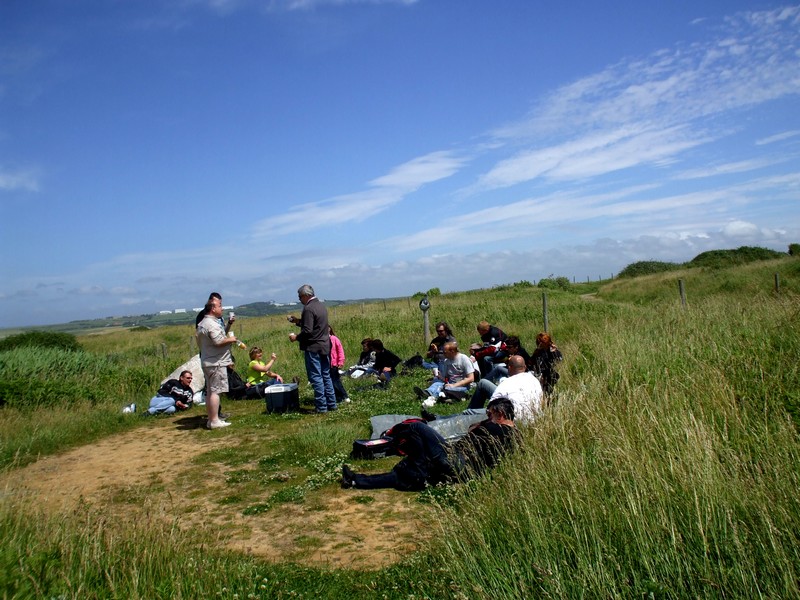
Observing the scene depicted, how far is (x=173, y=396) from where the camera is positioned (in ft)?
33.9

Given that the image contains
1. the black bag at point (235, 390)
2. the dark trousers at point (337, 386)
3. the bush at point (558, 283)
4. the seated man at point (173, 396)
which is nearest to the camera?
the dark trousers at point (337, 386)

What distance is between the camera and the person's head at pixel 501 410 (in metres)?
5.34

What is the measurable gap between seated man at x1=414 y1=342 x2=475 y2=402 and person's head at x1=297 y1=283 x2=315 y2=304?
2.38 m

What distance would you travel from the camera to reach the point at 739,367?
17.0ft

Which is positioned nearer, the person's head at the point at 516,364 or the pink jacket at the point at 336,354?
the person's head at the point at 516,364

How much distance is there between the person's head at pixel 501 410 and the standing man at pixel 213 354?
14.8 ft

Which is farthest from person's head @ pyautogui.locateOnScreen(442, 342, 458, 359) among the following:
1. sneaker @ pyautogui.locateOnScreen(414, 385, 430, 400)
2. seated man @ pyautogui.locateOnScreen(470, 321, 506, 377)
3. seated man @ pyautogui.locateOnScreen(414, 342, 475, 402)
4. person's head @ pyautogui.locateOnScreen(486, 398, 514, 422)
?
person's head @ pyautogui.locateOnScreen(486, 398, 514, 422)

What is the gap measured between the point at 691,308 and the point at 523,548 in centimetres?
766

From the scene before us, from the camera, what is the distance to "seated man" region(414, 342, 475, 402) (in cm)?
905

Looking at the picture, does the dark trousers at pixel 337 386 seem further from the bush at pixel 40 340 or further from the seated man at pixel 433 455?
the bush at pixel 40 340

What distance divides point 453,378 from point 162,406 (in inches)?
204

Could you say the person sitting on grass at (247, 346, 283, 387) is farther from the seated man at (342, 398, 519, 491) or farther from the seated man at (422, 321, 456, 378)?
the seated man at (342, 398, 519, 491)

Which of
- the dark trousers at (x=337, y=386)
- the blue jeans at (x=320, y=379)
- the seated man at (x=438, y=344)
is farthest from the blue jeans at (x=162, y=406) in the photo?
the seated man at (x=438, y=344)

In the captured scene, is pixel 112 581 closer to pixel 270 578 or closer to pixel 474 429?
pixel 270 578
